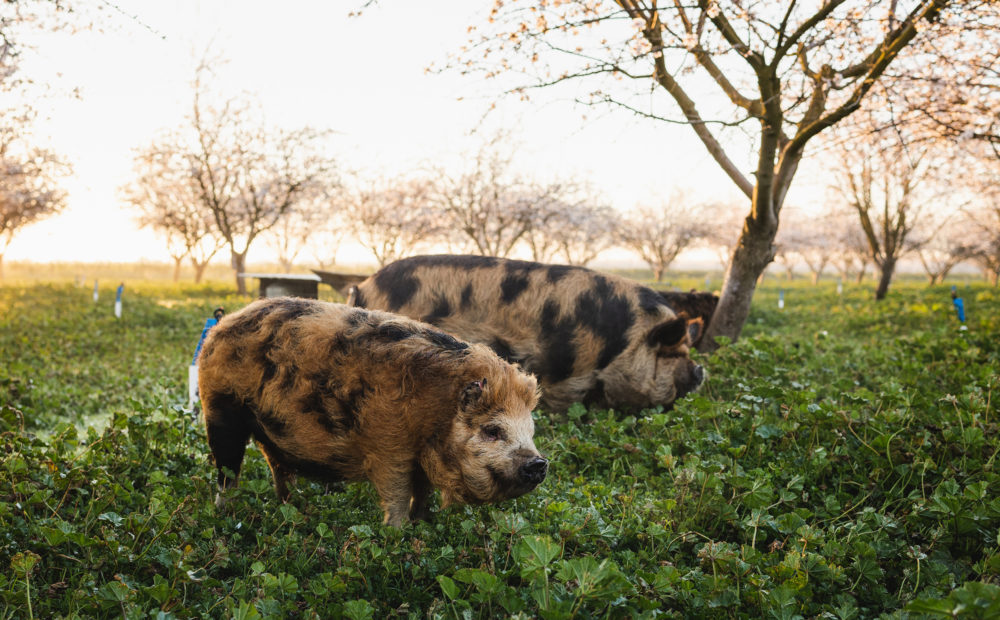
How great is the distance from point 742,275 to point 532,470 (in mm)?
6464

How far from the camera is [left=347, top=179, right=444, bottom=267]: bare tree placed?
107 feet

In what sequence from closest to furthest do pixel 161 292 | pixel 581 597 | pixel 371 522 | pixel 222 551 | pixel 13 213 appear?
pixel 581 597, pixel 222 551, pixel 371 522, pixel 161 292, pixel 13 213

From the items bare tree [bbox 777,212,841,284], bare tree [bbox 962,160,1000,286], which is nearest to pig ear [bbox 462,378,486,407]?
bare tree [bbox 962,160,1000,286]

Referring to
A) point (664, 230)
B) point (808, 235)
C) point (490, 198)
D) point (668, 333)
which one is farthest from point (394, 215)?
point (808, 235)

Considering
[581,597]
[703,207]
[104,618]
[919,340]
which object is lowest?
[104,618]

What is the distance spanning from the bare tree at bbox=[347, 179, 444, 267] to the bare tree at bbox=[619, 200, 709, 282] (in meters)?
16.0

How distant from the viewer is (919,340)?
7.48 m

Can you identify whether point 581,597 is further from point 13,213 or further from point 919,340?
point 13,213

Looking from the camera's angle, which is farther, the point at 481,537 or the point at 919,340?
the point at 919,340

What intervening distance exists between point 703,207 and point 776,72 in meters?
41.6

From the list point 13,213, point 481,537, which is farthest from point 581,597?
point 13,213

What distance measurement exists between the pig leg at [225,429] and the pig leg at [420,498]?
1037mm

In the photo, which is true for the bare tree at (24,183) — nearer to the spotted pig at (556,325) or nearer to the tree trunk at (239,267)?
the tree trunk at (239,267)

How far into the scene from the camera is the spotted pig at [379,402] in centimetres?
312
